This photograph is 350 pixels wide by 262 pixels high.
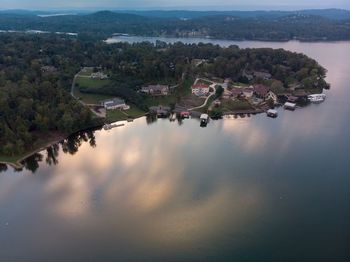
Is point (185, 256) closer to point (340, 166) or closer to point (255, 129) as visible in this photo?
point (340, 166)

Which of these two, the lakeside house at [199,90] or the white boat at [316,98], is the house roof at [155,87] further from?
the white boat at [316,98]

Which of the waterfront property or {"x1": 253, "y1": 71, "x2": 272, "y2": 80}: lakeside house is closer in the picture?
the waterfront property

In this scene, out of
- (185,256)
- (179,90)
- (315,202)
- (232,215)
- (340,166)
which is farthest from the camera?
(179,90)

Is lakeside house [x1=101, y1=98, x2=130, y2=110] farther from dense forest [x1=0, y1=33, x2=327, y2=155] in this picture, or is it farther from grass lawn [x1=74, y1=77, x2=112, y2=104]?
grass lawn [x1=74, y1=77, x2=112, y2=104]

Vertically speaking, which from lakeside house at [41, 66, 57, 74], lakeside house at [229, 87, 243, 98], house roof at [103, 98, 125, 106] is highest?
lakeside house at [41, 66, 57, 74]

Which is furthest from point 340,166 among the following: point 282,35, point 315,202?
point 282,35

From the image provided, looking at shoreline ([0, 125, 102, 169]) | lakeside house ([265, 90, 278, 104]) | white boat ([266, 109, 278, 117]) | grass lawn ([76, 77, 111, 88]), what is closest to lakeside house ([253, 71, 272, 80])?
lakeside house ([265, 90, 278, 104])
